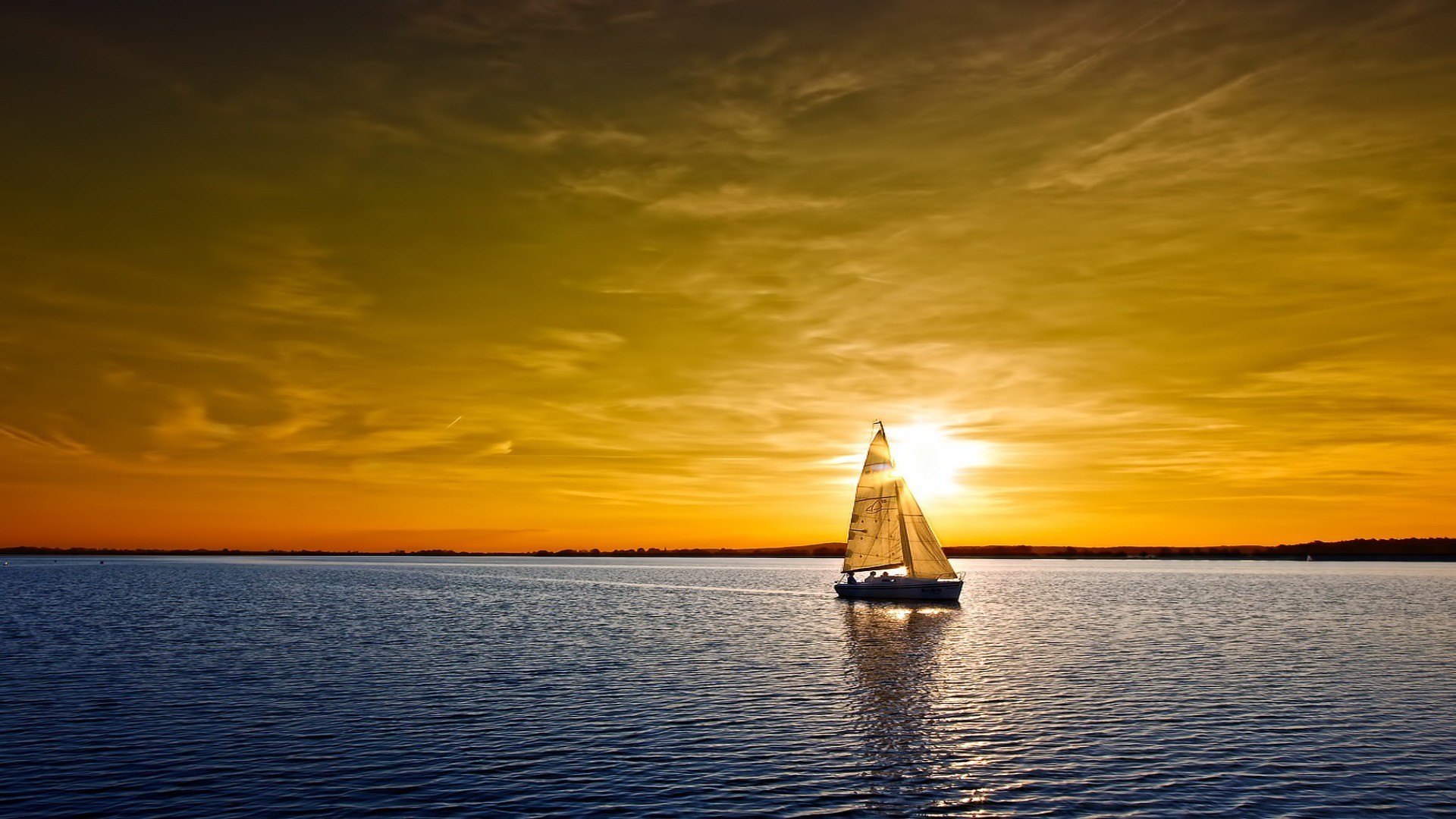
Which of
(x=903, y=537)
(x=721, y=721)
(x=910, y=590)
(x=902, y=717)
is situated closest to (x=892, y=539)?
(x=903, y=537)

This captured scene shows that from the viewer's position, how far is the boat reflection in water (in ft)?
111

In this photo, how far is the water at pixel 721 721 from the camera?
108 ft

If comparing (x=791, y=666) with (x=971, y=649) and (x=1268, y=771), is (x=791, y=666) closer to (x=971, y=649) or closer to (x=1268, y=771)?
(x=971, y=649)

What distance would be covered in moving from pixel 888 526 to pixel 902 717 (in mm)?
74599

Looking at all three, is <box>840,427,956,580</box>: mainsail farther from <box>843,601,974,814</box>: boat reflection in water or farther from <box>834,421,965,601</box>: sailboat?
<box>843,601,974,814</box>: boat reflection in water

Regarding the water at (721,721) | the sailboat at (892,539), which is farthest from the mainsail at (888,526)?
the water at (721,721)

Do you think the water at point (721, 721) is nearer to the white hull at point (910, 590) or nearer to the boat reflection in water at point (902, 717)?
the boat reflection in water at point (902, 717)

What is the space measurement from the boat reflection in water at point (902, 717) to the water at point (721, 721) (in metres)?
0.21

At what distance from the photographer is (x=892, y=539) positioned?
12250 centimetres

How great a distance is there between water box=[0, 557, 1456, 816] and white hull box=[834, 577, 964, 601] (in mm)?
25847

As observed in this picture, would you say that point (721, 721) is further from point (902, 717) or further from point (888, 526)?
point (888, 526)

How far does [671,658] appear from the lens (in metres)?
71.3

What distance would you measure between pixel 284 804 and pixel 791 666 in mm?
41164

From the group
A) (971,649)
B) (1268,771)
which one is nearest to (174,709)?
(1268,771)
